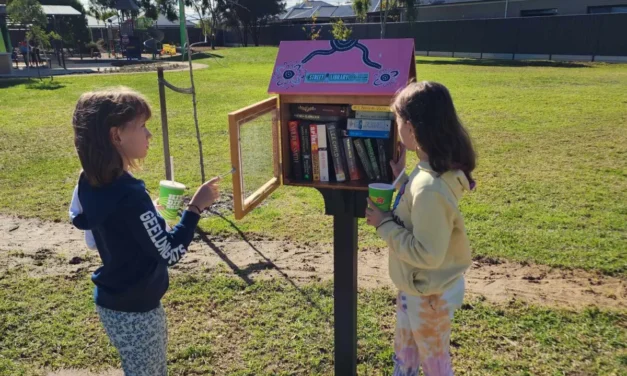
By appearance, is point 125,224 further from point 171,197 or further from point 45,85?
point 45,85

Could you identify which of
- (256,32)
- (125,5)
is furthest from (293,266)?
(256,32)

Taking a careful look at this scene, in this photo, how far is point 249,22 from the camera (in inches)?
1770

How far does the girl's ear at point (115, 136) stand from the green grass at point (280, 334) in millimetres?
1823

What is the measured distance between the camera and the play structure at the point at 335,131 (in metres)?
2.55

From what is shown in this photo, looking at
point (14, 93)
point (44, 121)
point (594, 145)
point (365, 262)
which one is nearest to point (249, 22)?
point (14, 93)

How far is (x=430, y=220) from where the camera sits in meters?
2.06

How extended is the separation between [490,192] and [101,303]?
5.33 m

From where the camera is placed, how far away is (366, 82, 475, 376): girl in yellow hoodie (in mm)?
2076

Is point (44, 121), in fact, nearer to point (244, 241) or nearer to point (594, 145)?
point (244, 241)

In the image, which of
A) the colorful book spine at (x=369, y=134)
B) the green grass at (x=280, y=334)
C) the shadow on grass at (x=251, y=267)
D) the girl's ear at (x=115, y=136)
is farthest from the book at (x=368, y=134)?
the shadow on grass at (x=251, y=267)

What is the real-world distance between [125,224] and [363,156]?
4.13ft

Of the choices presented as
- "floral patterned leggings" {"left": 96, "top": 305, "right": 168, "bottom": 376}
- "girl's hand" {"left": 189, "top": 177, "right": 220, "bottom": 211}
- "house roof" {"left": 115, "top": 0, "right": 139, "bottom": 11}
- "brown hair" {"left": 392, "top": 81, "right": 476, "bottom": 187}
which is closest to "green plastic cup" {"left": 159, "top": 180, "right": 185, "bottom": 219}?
"girl's hand" {"left": 189, "top": 177, "right": 220, "bottom": 211}

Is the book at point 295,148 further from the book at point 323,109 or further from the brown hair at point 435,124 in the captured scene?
the brown hair at point 435,124

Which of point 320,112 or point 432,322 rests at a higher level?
point 320,112
